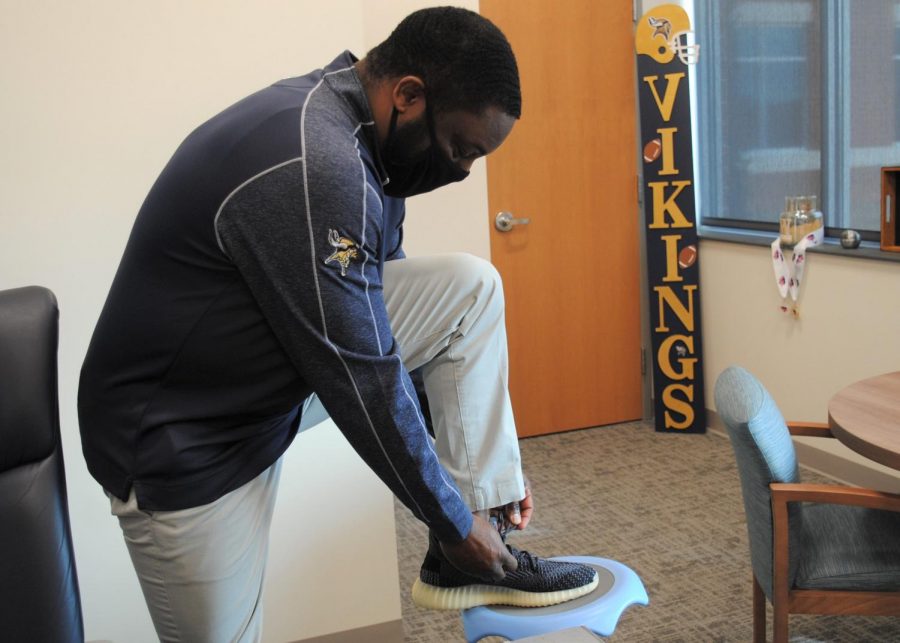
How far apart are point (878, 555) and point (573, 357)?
8.55 feet

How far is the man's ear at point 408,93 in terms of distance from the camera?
1203 millimetres

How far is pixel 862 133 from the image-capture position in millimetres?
3676

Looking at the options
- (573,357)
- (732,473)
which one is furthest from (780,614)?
(573,357)

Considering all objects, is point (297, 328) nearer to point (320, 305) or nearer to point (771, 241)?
point (320, 305)

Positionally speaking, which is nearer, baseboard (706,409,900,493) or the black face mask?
the black face mask

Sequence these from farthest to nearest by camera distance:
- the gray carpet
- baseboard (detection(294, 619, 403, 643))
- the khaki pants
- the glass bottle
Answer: the glass bottle → the gray carpet → baseboard (detection(294, 619, 403, 643)) → the khaki pants

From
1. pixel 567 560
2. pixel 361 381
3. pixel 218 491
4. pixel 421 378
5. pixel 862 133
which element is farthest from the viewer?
pixel 862 133

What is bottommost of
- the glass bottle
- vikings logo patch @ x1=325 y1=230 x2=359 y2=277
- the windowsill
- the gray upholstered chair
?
the gray upholstered chair

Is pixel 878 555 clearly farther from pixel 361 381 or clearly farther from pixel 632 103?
pixel 632 103

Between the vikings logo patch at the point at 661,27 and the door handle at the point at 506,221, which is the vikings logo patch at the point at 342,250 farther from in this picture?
the vikings logo patch at the point at 661,27

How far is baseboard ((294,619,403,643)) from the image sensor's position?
2424mm

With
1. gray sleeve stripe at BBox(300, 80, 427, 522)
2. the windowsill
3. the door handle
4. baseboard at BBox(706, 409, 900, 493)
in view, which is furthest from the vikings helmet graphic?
gray sleeve stripe at BBox(300, 80, 427, 522)

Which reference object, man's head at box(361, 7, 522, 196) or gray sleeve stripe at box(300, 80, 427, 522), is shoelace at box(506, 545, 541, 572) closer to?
gray sleeve stripe at box(300, 80, 427, 522)

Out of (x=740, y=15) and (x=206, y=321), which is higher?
(x=740, y=15)
